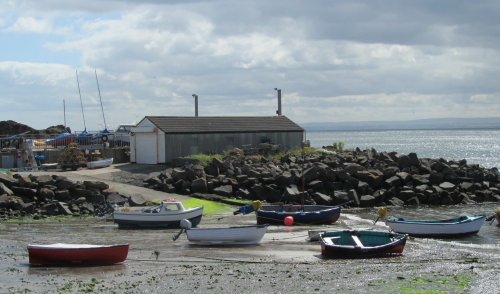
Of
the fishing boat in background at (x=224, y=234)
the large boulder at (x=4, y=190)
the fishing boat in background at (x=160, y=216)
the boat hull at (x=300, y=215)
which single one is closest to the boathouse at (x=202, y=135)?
the large boulder at (x=4, y=190)

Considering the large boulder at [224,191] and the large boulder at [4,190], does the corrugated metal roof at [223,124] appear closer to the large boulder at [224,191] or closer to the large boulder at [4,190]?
the large boulder at [224,191]

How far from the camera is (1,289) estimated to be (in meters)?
18.2

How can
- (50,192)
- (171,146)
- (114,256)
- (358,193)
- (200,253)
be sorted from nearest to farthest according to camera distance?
(114,256) < (200,253) < (50,192) < (358,193) < (171,146)

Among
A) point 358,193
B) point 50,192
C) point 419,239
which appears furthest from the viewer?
point 358,193

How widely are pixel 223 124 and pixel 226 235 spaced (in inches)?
1020

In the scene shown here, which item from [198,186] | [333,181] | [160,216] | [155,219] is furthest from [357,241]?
[333,181]

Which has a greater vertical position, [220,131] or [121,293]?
[220,131]

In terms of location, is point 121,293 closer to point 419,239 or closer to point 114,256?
point 114,256

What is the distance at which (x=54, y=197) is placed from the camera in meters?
34.4

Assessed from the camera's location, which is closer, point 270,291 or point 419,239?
point 270,291

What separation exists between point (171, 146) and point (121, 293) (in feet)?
94.8

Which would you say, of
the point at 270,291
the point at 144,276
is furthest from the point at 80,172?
the point at 270,291

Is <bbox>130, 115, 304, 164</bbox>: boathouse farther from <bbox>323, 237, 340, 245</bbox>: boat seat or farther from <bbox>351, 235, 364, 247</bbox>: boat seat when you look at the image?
<bbox>351, 235, 364, 247</bbox>: boat seat

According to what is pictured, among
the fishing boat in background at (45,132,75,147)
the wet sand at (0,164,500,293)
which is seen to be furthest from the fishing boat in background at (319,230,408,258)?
Result: the fishing boat in background at (45,132,75,147)
